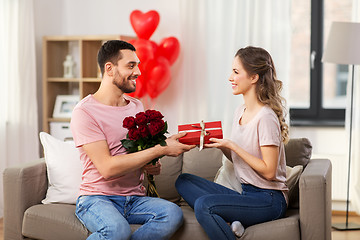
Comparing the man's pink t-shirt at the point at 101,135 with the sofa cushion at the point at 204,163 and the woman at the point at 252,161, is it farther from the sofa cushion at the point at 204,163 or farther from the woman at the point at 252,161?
the sofa cushion at the point at 204,163

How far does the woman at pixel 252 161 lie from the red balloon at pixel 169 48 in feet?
6.07

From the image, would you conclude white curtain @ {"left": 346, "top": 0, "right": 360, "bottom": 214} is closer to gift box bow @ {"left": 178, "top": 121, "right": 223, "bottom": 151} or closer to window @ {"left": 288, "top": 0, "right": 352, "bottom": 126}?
window @ {"left": 288, "top": 0, "right": 352, "bottom": 126}

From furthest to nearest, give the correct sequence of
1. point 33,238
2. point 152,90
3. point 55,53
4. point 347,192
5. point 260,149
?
point 55,53
point 152,90
point 347,192
point 33,238
point 260,149

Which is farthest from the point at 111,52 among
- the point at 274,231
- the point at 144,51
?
the point at 144,51

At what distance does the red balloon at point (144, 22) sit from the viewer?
4531mm

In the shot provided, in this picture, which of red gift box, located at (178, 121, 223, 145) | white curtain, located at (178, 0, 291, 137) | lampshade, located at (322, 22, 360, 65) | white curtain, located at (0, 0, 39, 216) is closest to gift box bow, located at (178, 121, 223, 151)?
red gift box, located at (178, 121, 223, 145)

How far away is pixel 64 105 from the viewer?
4.81 metres

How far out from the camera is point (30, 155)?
4.64 m

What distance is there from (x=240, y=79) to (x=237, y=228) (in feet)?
2.42

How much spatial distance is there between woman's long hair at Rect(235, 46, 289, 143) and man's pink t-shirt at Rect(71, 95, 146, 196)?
0.67m

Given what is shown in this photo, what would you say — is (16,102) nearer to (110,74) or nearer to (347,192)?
(110,74)

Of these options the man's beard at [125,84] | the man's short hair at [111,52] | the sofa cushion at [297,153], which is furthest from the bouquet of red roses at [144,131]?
the sofa cushion at [297,153]

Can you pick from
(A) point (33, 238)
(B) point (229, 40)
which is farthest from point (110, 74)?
(B) point (229, 40)

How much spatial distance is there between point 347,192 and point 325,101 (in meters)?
0.91
